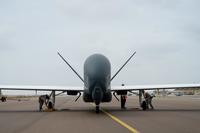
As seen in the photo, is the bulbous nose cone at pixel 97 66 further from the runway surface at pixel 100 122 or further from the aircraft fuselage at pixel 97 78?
Result: the runway surface at pixel 100 122

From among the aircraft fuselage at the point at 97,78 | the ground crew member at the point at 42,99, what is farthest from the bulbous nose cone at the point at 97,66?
the ground crew member at the point at 42,99

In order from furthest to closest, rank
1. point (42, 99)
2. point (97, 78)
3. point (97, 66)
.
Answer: point (42, 99) < point (97, 66) < point (97, 78)

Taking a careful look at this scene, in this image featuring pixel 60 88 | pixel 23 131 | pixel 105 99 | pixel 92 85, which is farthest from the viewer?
pixel 60 88

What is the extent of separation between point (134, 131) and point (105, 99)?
40.7ft

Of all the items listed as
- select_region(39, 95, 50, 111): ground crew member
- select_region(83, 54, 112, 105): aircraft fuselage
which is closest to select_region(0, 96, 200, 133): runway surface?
select_region(83, 54, 112, 105): aircraft fuselage

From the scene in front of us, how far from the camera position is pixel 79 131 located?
1262 centimetres

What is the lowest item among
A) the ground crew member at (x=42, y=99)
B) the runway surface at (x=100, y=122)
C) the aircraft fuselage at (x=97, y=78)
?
the runway surface at (x=100, y=122)

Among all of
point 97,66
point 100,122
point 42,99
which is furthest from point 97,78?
point 42,99

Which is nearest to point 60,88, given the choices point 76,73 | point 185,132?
point 76,73

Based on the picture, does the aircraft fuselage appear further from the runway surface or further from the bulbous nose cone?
the runway surface

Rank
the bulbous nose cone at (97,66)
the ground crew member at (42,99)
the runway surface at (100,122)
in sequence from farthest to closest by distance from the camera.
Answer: the ground crew member at (42,99) < the bulbous nose cone at (97,66) < the runway surface at (100,122)

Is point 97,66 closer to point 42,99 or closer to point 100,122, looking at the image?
point 100,122

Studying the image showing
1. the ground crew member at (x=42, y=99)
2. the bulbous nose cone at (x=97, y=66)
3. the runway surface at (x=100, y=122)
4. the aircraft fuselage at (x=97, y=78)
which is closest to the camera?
the runway surface at (x=100, y=122)

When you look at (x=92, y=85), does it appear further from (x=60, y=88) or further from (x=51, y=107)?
(x=51, y=107)
